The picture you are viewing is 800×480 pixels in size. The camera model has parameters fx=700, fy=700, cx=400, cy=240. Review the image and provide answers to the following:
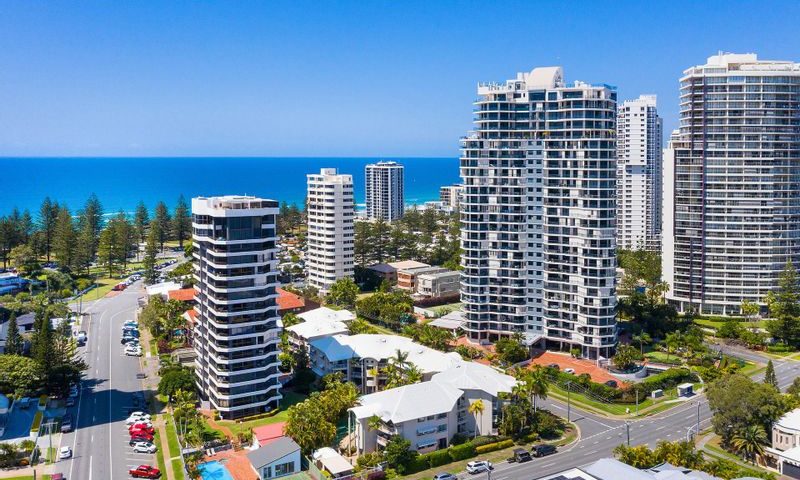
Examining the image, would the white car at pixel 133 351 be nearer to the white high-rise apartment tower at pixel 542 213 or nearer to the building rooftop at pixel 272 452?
the building rooftop at pixel 272 452

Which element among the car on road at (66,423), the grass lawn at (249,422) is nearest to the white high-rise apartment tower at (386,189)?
the grass lawn at (249,422)

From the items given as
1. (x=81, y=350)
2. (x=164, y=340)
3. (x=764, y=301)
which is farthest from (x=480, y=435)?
(x=764, y=301)

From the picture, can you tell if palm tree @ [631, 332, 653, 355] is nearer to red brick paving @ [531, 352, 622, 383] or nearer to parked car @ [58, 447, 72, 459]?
red brick paving @ [531, 352, 622, 383]

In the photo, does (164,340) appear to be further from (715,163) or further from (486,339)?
(715,163)

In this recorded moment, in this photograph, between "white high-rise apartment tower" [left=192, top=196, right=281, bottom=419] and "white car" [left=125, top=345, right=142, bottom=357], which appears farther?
"white car" [left=125, top=345, right=142, bottom=357]

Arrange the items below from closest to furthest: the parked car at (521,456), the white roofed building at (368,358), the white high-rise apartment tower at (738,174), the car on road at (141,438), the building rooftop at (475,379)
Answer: the parked car at (521,456), the car on road at (141,438), the building rooftop at (475,379), the white roofed building at (368,358), the white high-rise apartment tower at (738,174)

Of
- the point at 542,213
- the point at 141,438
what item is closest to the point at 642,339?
the point at 542,213

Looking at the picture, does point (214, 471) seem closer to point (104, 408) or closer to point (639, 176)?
point (104, 408)

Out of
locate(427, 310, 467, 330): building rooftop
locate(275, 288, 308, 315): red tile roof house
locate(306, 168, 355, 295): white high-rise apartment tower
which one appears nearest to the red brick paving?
locate(427, 310, 467, 330): building rooftop
